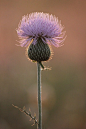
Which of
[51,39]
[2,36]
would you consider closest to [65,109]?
[51,39]

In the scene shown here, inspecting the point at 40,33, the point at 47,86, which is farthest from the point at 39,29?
the point at 47,86

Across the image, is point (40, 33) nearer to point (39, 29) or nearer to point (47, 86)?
point (39, 29)

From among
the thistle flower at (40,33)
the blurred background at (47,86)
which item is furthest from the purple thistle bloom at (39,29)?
the blurred background at (47,86)

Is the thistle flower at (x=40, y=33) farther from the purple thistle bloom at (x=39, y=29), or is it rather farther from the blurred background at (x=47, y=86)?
the blurred background at (x=47, y=86)

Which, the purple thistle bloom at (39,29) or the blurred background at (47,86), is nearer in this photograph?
the purple thistle bloom at (39,29)

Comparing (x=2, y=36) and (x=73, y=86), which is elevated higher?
(x=2, y=36)

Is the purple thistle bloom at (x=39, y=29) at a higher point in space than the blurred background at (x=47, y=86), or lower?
higher

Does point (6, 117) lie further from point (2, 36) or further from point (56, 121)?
point (2, 36)
